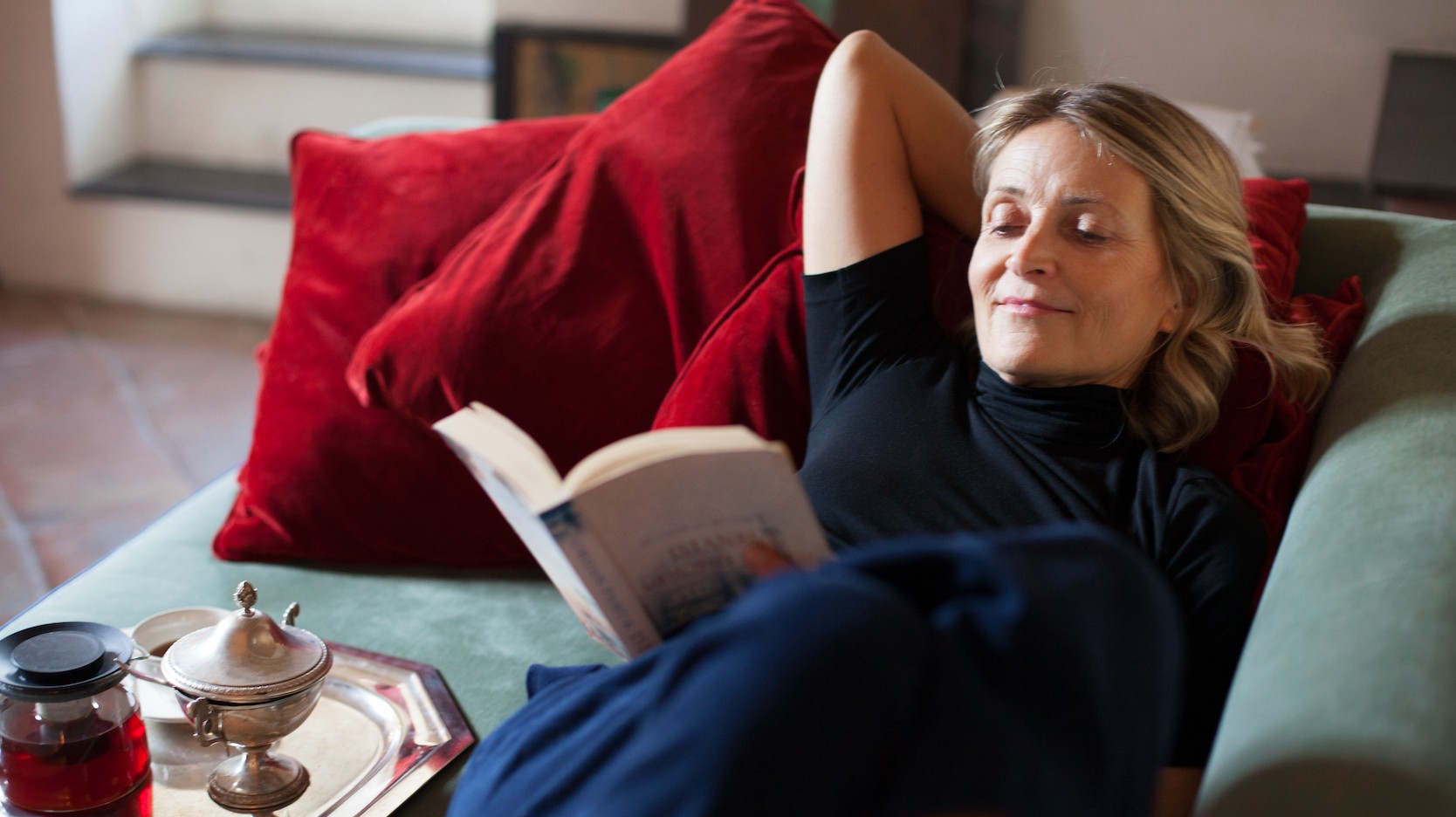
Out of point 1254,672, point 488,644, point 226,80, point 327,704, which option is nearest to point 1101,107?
point 1254,672

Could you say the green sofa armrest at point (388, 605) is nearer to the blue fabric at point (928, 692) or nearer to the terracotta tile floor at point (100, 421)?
the blue fabric at point (928, 692)

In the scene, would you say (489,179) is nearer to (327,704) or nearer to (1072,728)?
(327,704)

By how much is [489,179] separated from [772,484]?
→ 93cm

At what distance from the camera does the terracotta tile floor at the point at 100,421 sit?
2582mm

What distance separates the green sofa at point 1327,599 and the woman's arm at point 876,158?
17.6 inches

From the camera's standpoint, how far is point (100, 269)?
376 centimetres

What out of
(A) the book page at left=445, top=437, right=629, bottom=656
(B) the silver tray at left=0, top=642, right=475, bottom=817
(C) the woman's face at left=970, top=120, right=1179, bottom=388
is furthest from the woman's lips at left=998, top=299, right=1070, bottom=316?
(B) the silver tray at left=0, top=642, right=475, bottom=817

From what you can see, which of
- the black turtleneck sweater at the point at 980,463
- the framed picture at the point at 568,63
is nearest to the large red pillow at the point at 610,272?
the black turtleneck sweater at the point at 980,463

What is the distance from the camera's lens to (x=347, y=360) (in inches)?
64.5

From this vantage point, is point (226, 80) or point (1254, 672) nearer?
point (1254, 672)

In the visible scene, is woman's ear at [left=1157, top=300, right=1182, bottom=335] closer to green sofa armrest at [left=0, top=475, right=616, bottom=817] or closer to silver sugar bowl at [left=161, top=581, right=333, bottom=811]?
green sofa armrest at [left=0, top=475, right=616, bottom=817]

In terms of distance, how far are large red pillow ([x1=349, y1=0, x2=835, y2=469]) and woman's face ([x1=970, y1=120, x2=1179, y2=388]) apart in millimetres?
371

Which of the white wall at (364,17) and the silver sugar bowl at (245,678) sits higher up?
the white wall at (364,17)

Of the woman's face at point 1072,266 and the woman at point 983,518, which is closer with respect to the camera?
the woman at point 983,518
